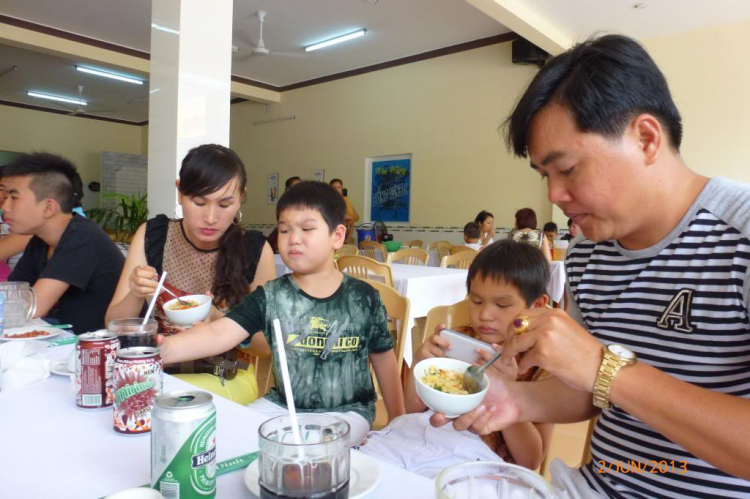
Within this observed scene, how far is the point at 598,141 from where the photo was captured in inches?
35.4

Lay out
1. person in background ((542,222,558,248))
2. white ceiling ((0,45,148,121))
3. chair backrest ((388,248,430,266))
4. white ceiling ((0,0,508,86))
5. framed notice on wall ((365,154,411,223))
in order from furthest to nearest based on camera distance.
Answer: white ceiling ((0,45,148,121))
framed notice on wall ((365,154,411,223))
white ceiling ((0,0,508,86))
person in background ((542,222,558,248))
chair backrest ((388,248,430,266))

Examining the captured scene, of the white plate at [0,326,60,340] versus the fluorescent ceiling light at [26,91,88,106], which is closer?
the white plate at [0,326,60,340]

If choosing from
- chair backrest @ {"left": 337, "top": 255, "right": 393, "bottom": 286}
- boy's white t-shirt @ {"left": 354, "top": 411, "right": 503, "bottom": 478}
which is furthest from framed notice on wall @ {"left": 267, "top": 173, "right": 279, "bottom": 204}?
boy's white t-shirt @ {"left": 354, "top": 411, "right": 503, "bottom": 478}

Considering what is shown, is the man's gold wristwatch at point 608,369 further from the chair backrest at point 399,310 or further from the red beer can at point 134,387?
the chair backrest at point 399,310

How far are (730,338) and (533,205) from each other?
258 inches

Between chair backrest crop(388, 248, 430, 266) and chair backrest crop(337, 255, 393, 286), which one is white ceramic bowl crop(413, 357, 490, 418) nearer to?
chair backrest crop(337, 255, 393, 286)

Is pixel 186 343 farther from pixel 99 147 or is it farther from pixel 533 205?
pixel 99 147

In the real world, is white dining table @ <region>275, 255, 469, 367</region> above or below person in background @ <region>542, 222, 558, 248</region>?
below

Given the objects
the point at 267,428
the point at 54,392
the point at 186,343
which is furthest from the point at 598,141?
the point at 54,392

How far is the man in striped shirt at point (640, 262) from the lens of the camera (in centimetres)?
80

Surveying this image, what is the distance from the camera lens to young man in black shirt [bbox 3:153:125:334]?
1.94m

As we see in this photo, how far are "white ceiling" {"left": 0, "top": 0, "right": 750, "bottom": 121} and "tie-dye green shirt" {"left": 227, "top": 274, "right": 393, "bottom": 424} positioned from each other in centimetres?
528

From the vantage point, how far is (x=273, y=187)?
1073cm

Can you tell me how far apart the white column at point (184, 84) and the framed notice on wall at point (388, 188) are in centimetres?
529
